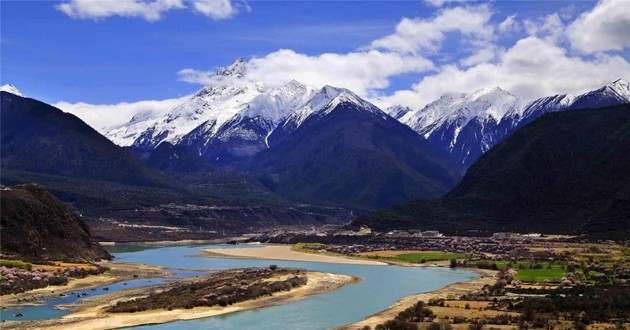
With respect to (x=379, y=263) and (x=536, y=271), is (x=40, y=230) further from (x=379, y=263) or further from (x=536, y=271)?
(x=536, y=271)

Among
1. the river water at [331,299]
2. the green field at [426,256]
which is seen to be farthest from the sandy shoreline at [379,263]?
the green field at [426,256]

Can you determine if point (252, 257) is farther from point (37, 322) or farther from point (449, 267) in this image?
A: point (37, 322)

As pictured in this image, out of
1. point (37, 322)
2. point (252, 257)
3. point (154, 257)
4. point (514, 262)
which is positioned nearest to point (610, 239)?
point (514, 262)

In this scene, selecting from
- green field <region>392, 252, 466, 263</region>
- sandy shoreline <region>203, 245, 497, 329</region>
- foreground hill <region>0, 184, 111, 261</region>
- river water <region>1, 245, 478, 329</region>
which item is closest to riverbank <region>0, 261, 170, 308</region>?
river water <region>1, 245, 478, 329</region>

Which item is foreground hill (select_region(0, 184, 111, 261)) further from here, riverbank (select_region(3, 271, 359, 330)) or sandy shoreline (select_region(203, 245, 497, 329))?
riverbank (select_region(3, 271, 359, 330))

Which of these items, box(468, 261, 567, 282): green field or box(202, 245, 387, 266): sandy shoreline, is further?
box(202, 245, 387, 266): sandy shoreline

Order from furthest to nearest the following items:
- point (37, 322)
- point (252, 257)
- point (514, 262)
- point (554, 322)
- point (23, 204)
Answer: point (252, 257) < point (23, 204) < point (514, 262) < point (37, 322) < point (554, 322)
